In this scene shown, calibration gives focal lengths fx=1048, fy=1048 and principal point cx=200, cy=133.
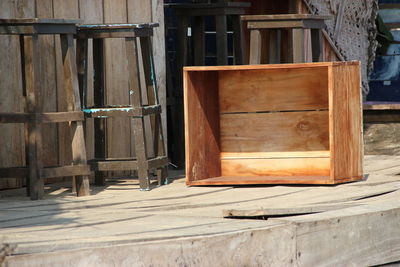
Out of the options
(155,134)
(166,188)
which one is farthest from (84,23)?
(166,188)

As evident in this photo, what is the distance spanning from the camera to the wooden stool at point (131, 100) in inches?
248

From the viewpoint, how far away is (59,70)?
21.9ft

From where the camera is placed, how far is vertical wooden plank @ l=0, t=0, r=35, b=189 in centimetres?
630

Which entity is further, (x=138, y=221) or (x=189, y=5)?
(x=189, y=5)

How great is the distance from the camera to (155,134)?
670cm

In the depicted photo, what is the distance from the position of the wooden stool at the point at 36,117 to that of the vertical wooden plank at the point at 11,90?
0.31 metres

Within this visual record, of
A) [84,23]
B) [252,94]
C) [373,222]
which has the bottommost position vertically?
[373,222]

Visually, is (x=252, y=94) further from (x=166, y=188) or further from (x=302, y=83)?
(x=166, y=188)

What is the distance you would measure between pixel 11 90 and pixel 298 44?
2.07 metres

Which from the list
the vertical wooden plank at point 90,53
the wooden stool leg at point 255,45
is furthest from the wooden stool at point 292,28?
the vertical wooden plank at point 90,53

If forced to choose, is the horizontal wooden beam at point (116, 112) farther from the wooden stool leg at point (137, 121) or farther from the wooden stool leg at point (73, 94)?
the wooden stool leg at point (73, 94)

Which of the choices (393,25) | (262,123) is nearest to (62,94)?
(262,123)

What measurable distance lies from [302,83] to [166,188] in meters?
1.12

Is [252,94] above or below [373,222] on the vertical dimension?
above
